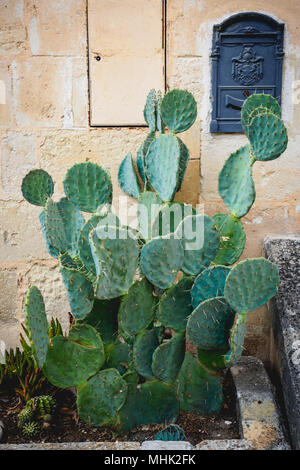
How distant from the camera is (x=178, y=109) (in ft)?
6.20

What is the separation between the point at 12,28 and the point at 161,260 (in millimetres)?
1451

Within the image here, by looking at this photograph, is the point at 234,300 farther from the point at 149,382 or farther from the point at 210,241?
the point at 149,382

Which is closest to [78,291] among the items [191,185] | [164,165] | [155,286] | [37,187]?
[155,286]

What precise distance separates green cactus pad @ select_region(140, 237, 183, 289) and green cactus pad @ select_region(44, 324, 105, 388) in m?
0.32

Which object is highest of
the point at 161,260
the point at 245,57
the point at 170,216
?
the point at 245,57

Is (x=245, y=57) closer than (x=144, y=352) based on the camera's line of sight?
No

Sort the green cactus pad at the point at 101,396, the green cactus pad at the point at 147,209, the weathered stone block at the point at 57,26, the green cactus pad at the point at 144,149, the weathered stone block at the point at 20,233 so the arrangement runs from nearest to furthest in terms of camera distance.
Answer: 1. the green cactus pad at the point at 101,396
2. the green cactus pad at the point at 147,209
3. the green cactus pad at the point at 144,149
4. the weathered stone block at the point at 57,26
5. the weathered stone block at the point at 20,233

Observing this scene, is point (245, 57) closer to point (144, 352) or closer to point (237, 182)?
point (237, 182)

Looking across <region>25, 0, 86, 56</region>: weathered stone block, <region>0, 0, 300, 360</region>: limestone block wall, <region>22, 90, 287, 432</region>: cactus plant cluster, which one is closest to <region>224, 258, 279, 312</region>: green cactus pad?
<region>22, 90, 287, 432</region>: cactus plant cluster

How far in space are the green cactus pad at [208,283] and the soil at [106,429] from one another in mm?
534

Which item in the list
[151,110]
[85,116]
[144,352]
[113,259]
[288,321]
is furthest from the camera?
[85,116]

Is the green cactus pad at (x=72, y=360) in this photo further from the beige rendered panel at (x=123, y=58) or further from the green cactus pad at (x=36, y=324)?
the beige rendered panel at (x=123, y=58)

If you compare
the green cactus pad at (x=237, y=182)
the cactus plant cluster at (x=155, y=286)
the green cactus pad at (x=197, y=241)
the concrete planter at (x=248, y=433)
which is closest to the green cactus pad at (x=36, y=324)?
the cactus plant cluster at (x=155, y=286)

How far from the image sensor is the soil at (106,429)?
177 cm
